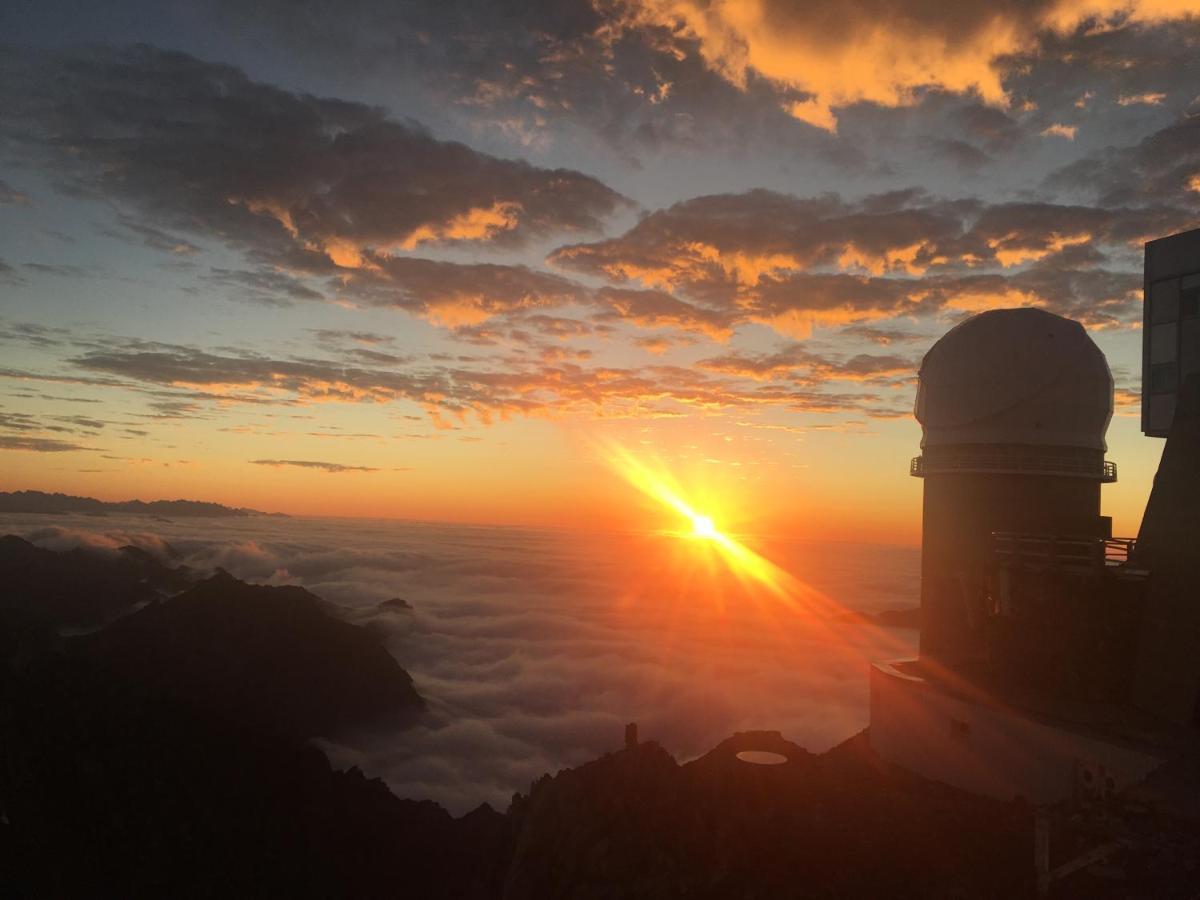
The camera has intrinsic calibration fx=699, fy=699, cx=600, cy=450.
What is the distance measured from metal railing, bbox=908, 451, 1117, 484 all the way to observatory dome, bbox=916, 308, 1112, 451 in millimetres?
455

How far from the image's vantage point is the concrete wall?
44.6 ft

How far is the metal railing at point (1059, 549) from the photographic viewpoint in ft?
56.9

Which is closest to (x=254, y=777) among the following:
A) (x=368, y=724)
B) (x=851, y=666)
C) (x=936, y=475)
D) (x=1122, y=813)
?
(x=368, y=724)

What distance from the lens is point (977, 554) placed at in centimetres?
2005

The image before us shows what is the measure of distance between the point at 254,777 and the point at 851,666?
64810mm

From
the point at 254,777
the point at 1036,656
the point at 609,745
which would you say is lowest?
the point at 609,745

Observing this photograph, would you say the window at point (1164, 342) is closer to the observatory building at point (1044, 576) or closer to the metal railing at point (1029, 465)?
the observatory building at point (1044, 576)

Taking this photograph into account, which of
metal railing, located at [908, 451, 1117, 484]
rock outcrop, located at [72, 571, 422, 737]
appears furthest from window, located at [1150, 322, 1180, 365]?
rock outcrop, located at [72, 571, 422, 737]

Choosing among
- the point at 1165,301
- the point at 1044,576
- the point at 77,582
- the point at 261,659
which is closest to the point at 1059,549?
the point at 1044,576

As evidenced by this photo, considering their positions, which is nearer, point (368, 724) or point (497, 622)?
point (368, 724)

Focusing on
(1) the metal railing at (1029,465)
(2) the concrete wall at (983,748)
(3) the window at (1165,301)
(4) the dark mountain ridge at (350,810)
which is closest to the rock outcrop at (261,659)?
(4) the dark mountain ridge at (350,810)

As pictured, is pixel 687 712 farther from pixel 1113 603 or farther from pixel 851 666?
pixel 1113 603

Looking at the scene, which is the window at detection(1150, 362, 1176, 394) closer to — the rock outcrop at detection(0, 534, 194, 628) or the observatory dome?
the observatory dome

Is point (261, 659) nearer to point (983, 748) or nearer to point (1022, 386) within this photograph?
point (983, 748)
